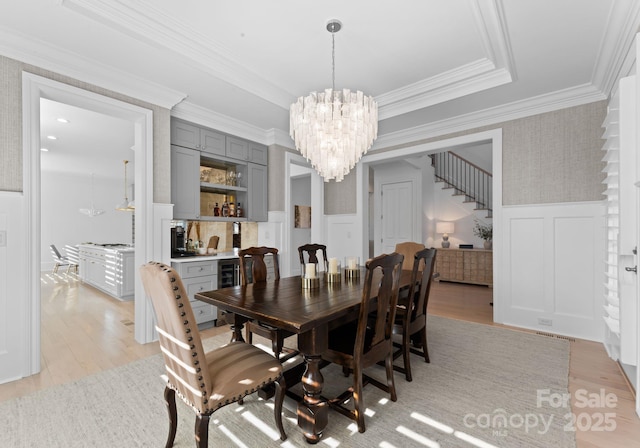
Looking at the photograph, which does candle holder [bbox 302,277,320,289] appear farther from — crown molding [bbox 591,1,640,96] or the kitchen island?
the kitchen island

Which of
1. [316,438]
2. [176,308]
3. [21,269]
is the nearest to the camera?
[176,308]

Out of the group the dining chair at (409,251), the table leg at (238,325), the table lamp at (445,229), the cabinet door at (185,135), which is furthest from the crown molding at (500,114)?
the table leg at (238,325)

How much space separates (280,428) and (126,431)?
35.8 inches

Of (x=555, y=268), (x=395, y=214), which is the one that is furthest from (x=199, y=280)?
(x=395, y=214)

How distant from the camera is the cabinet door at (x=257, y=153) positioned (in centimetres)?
447

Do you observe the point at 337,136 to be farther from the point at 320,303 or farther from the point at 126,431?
the point at 126,431

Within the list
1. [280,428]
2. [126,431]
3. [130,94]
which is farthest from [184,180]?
[280,428]

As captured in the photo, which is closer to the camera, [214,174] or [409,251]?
[409,251]

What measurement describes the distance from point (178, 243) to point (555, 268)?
455 centimetres

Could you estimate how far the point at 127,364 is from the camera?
2.64 meters

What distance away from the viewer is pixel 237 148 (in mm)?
4297

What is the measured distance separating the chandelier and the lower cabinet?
191 cm

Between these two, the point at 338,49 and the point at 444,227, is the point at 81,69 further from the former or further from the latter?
the point at 444,227

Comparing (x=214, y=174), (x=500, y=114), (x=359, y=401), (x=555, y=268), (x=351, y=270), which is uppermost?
(x=500, y=114)
